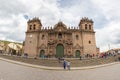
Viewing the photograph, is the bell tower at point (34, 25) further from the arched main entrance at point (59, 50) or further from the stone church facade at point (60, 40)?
the arched main entrance at point (59, 50)

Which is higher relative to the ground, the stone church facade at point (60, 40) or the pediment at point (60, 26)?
the pediment at point (60, 26)

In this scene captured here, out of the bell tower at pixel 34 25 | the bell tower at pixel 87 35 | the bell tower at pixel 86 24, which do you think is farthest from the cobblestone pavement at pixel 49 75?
the bell tower at pixel 86 24

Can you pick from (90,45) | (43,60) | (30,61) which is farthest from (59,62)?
(90,45)

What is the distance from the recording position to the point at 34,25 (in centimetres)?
3622

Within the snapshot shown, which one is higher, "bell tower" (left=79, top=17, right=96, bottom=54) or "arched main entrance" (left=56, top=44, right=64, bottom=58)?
"bell tower" (left=79, top=17, right=96, bottom=54)

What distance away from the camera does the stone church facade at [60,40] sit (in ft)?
109

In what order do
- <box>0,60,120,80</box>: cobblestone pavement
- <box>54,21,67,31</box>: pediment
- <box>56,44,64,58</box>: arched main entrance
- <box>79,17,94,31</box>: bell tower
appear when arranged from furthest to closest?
<box>79,17,94,31</box>: bell tower
<box>54,21,67,31</box>: pediment
<box>56,44,64,58</box>: arched main entrance
<box>0,60,120,80</box>: cobblestone pavement

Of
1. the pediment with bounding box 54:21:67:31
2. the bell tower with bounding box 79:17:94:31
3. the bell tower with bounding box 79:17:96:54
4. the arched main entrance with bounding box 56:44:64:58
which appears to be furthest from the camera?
the bell tower with bounding box 79:17:94:31

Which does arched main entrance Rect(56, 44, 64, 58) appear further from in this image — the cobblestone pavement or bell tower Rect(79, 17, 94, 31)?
the cobblestone pavement

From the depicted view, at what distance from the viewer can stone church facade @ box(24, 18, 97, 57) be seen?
33.3 meters

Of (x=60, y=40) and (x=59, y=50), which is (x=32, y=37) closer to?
(x=60, y=40)

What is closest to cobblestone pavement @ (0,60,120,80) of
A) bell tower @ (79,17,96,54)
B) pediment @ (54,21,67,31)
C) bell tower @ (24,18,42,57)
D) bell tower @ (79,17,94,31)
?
bell tower @ (24,18,42,57)

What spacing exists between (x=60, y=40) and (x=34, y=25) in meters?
8.47

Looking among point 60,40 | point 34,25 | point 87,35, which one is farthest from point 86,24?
point 34,25
